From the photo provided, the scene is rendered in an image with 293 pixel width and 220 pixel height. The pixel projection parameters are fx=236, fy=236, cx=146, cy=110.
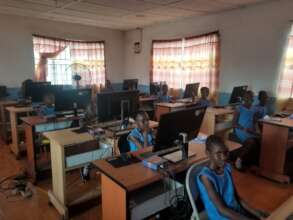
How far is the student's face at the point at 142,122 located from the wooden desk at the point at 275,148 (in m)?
1.82

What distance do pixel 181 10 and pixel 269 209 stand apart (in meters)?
3.80

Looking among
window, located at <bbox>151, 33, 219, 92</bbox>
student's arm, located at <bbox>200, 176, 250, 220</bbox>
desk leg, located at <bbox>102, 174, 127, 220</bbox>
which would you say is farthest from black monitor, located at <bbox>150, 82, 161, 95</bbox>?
student's arm, located at <bbox>200, 176, 250, 220</bbox>

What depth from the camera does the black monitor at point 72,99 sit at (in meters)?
2.85

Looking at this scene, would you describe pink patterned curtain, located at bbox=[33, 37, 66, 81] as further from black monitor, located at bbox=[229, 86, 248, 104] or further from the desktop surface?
the desktop surface

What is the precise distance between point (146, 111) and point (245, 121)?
6.33 ft

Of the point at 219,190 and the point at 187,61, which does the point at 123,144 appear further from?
the point at 187,61

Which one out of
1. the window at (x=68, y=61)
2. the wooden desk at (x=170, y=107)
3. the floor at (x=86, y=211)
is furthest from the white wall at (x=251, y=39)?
the window at (x=68, y=61)

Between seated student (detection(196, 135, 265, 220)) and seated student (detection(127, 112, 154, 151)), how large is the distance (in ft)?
2.48

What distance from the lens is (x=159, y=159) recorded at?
168cm

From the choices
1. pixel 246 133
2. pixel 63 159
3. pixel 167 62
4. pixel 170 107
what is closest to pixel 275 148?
pixel 246 133

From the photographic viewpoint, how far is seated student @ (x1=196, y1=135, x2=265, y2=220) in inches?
50.4

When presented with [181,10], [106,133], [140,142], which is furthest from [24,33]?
[140,142]

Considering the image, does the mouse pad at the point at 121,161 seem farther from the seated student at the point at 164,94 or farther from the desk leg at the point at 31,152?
the seated student at the point at 164,94

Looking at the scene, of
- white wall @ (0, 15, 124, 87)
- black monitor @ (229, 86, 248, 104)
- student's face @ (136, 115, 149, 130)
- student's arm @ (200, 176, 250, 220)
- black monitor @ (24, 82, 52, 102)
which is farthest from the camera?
white wall @ (0, 15, 124, 87)
